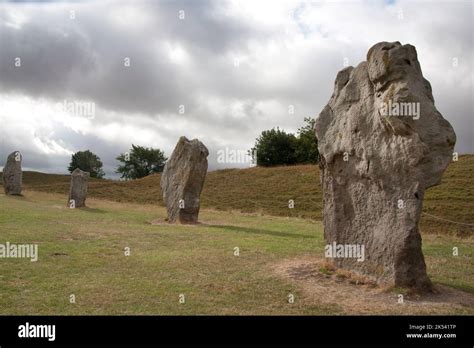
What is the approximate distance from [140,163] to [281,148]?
98.3 feet

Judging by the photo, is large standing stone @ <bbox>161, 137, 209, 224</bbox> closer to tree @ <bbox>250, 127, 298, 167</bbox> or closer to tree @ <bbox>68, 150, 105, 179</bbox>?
tree @ <bbox>250, 127, 298, 167</bbox>

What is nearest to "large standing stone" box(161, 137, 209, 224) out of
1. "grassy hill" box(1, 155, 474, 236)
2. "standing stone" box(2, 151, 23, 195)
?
"grassy hill" box(1, 155, 474, 236)

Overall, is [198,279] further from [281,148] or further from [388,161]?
[281,148]

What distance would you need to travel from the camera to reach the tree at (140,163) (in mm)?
82938

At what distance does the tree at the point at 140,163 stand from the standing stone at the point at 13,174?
151ft

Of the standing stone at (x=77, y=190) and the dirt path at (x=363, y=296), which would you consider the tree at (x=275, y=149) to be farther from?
the dirt path at (x=363, y=296)

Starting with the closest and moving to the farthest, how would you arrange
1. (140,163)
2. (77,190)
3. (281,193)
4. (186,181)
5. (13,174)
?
(186,181) → (77,190) → (13,174) → (281,193) → (140,163)

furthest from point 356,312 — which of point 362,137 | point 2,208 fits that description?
point 2,208

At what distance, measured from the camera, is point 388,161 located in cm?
945

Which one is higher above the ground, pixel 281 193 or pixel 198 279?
pixel 281 193

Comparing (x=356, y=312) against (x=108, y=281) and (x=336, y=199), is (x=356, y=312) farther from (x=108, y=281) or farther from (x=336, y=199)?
(x=108, y=281)

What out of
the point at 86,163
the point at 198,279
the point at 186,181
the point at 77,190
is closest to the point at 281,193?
the point at 77,190

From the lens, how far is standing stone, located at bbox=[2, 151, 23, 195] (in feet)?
117

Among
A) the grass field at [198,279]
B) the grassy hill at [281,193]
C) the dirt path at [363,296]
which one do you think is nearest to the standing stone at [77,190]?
the grassy hill at [281,193]
